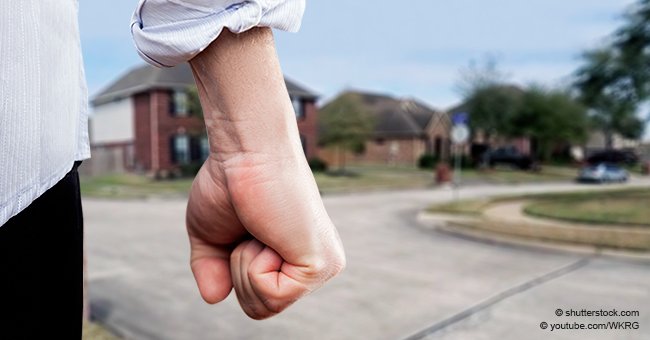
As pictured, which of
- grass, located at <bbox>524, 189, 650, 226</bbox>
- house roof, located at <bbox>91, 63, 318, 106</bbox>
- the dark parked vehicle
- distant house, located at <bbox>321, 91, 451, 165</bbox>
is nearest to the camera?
grass, located at <bbox>524, 189, 650, 226</bbox>

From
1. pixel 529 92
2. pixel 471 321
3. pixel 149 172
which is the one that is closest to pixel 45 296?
pixel 471 321

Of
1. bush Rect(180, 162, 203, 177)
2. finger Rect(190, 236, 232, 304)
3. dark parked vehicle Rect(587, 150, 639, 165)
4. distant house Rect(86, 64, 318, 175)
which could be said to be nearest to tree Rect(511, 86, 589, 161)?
dark parked vehicle Rect(587, 150, 639, 165)

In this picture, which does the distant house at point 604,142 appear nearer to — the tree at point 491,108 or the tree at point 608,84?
the tree at point 491,108

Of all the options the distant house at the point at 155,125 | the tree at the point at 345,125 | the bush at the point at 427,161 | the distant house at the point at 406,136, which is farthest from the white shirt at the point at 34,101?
the distant house at the point at 406,136

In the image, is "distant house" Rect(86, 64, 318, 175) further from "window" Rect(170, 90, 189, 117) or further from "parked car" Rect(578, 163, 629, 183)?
"parked car" Rect(578, 163, 629, 183)

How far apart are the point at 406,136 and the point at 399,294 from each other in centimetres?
3592

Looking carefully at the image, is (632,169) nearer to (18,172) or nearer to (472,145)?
(472,145)

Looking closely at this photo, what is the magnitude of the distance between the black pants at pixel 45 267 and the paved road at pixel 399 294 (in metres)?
3.12

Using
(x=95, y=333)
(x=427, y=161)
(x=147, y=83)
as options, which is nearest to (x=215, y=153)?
(x=95, y=333)

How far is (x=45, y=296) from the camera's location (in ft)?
2.51

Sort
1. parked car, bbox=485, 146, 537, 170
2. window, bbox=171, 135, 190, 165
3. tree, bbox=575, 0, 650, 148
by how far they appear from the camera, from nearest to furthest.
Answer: tree, bbox=575, 0, 650, 148
window, bbox=171, 135, 190, 165
parked car, bbox=485, 146, 537, 170

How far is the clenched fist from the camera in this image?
0.65 m

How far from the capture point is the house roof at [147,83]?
25172mm

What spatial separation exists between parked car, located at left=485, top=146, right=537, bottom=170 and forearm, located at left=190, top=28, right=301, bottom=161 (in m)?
36.4
